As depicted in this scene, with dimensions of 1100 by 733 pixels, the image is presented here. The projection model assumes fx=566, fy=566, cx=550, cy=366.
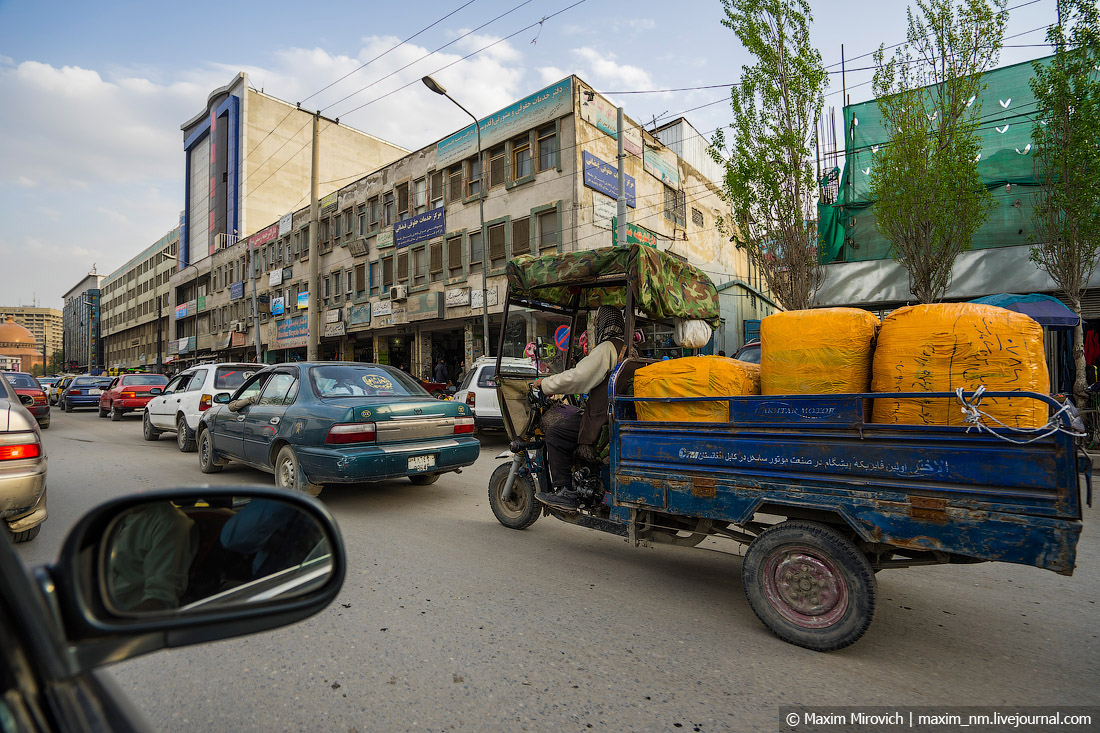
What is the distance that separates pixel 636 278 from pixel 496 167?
20.4 m

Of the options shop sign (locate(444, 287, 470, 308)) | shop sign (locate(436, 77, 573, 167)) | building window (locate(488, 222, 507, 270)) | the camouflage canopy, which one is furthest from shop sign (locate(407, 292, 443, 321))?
the camouflage canopy

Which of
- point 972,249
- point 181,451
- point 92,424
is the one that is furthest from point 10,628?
point 92,424

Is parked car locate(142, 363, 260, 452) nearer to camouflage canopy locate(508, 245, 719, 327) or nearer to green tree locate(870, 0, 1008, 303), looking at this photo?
camouflage canopy locate(508, 245, 719, 327)

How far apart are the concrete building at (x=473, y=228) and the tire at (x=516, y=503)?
15.3 meters

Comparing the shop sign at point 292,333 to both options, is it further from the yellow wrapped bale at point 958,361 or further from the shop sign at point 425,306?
the yellow wrapped bale at point 958,361

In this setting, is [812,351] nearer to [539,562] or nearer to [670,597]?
[670,597]

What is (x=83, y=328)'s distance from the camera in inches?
3858

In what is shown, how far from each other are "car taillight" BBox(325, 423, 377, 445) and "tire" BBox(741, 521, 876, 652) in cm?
405

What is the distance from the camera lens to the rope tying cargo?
2.55 metres

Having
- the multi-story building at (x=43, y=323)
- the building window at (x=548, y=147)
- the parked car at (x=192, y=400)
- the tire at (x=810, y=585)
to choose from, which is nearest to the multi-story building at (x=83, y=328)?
the multi-story building at (x=43, y=323)

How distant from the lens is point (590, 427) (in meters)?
4.67

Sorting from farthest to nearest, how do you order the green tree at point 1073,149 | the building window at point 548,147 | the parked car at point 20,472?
the building window at point 548,147 < the green tree at point 1073,149 < the parked car at point 20,472

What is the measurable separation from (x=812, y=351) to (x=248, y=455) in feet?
21.8

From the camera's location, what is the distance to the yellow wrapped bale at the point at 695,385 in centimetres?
367
